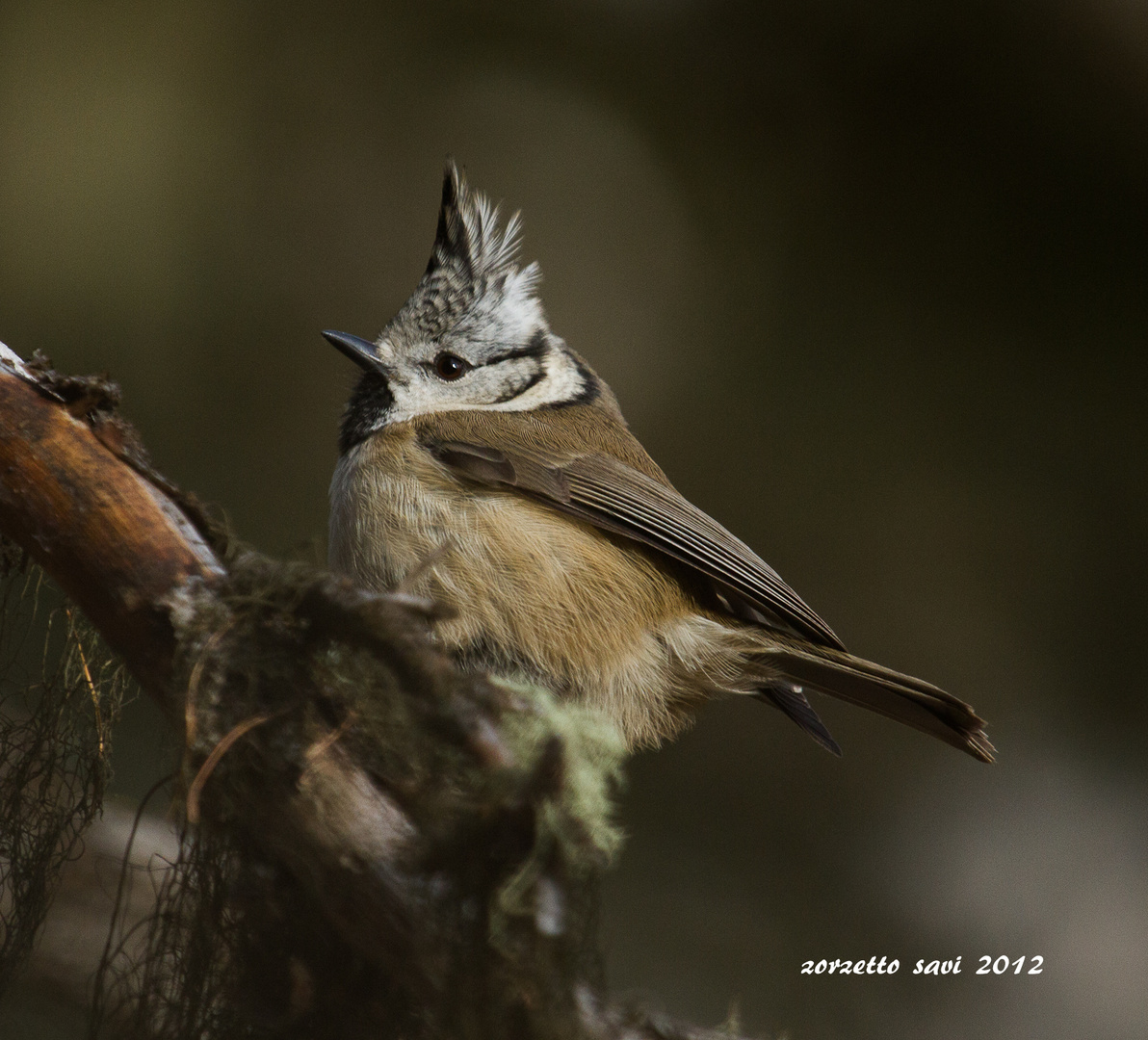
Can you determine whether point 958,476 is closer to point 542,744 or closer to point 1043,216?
point 1043,216

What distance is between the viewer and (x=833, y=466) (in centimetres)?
455

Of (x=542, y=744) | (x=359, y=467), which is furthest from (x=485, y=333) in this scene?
(x=542, y=744)

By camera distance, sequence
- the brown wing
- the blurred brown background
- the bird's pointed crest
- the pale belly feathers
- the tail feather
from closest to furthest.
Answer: the pale belly feathers → the brown wing → the tail feather → the bird's pointed crest → the blurred brown background

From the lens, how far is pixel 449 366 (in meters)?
2.55

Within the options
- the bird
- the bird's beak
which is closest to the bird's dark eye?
the bird

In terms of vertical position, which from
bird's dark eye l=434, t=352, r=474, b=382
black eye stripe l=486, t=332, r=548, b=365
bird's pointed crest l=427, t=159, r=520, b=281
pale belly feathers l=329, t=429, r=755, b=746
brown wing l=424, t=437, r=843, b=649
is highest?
bird's pointed crest l=427, t=159, r=520, b=281

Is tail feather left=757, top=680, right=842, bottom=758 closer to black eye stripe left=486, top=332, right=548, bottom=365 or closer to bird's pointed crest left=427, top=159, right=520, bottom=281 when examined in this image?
black eye stripe left=486, top=332, right=548, bottom=365

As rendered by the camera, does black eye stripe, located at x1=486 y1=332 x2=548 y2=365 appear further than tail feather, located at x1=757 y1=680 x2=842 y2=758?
Yes

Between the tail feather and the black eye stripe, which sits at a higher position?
the black eye stripe

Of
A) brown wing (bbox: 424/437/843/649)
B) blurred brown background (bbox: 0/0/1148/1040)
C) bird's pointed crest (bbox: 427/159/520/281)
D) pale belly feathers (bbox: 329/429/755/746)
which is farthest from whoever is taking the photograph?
blurred brown background (bbox: 0/0/1148/1040)

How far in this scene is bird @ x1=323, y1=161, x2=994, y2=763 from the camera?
6.71 ft

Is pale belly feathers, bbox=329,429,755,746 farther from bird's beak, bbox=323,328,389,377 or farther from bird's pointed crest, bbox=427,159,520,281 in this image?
bird's pointed crest, bbox=427,159,520,281

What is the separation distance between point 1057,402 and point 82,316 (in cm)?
409

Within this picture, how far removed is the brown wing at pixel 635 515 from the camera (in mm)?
2180
